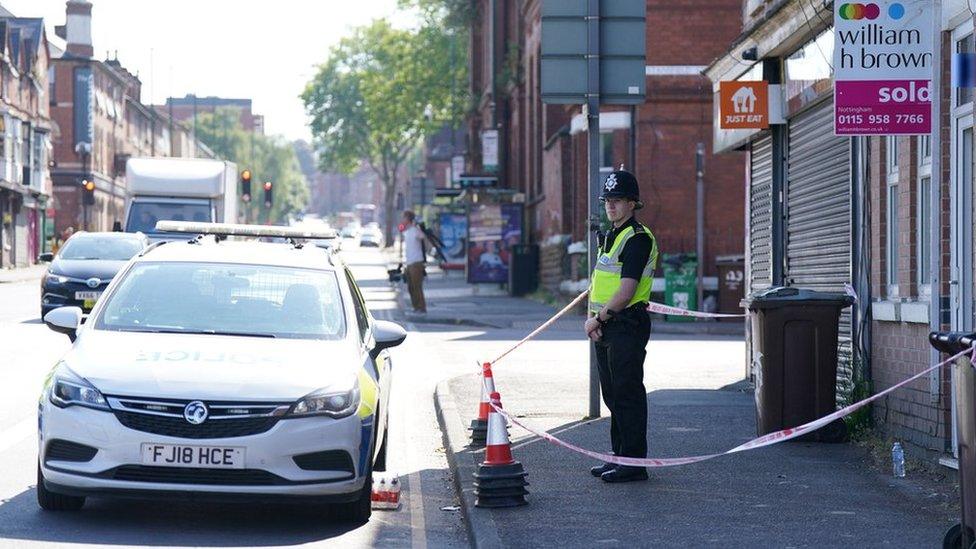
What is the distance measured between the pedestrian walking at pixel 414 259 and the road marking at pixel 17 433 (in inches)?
702

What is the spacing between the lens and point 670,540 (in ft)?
25.7

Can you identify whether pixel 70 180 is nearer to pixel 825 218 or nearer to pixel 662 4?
pixel 662 4

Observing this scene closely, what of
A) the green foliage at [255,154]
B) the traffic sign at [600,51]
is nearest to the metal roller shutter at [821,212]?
the traffic sign at [600,51]

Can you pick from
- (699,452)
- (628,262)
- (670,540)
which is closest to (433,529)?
(670,540)

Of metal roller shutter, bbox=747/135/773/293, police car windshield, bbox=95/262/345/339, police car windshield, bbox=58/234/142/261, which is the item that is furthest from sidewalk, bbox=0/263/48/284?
police car windshield, bbox=95/262/345/339

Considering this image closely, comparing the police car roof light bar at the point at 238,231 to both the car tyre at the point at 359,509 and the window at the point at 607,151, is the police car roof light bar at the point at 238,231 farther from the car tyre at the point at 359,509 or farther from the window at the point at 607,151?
the window at the point at 607,151

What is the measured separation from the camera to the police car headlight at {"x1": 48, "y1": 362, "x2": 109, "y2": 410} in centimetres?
800

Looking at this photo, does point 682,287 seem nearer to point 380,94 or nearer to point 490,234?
point 490,234

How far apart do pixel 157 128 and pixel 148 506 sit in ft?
355

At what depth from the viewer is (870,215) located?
1212 centimetres

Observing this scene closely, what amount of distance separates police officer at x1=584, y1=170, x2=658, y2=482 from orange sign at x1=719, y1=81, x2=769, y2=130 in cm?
623

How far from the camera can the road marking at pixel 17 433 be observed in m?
11.5

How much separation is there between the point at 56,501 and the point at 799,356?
5453mm

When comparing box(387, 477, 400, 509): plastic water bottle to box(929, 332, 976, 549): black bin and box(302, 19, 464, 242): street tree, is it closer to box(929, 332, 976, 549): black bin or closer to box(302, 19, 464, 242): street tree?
box(929, 332, 976, 549): black bin
